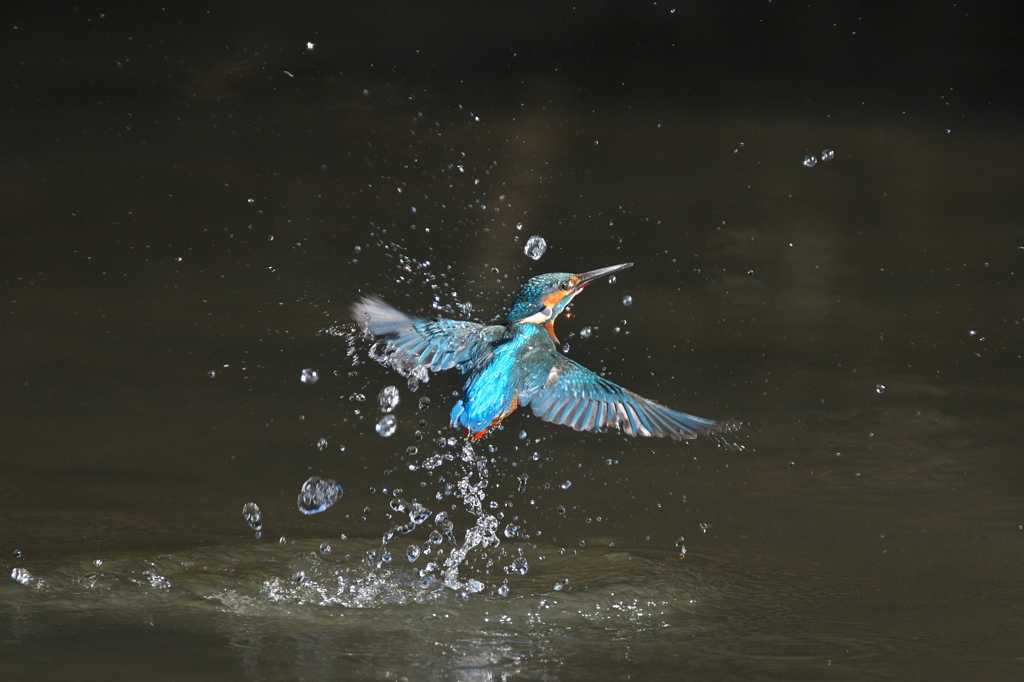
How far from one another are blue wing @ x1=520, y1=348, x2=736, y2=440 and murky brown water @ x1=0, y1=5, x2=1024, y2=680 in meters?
0.34

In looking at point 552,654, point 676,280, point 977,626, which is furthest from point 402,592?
point 676,280

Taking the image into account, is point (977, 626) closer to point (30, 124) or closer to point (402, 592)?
point (402, 592)

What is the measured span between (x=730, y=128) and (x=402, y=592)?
2.16m

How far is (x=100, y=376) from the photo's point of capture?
113 inches

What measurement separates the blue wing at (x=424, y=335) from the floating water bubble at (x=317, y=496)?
383 millimetres

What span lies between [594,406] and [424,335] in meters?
0.40

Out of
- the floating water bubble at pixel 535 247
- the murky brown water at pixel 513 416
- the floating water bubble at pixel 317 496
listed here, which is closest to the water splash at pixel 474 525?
the murky brown water at pixel 513 416

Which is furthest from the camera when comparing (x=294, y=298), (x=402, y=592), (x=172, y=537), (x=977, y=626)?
(x=294, y=298)

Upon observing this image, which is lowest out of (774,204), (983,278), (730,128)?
(983,278)

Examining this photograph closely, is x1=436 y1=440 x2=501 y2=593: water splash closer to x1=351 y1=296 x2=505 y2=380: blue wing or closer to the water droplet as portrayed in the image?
the water droplet

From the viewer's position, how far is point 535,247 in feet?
9.90

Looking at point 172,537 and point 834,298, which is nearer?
point 172,537

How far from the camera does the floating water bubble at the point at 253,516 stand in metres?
2.17

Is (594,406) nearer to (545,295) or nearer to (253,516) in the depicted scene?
(545,295)
